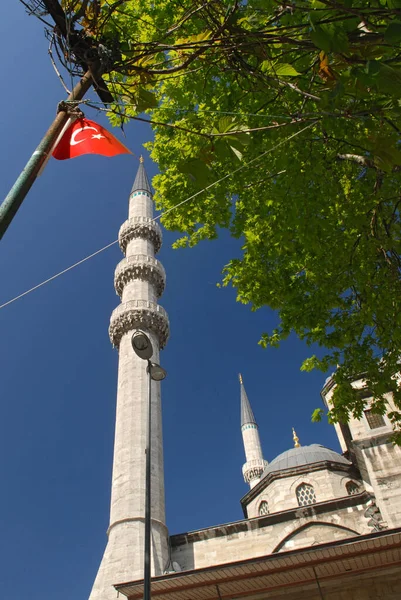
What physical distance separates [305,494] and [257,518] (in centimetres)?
314

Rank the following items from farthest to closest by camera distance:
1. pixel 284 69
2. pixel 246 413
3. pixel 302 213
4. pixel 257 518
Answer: pixel 246 413 → pixel 257 518 → pixel 302 213 → pixel 284 69

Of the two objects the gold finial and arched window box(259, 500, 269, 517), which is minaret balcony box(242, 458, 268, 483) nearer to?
the gold finial

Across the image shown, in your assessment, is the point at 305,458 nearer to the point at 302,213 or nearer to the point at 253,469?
the point at 253,469

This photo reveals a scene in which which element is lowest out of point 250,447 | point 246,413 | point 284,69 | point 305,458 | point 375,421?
point 284,69

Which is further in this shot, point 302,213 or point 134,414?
point 134,414

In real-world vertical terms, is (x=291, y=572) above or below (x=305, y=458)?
below

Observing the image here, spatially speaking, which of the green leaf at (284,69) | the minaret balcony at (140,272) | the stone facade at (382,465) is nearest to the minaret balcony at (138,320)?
the minaret balcony at (140,272)

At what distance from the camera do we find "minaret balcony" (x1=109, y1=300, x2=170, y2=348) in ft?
69.1

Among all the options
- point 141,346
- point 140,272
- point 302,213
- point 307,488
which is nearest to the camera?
point 302,213

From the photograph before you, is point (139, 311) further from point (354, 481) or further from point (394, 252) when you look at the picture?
point (394, 252)

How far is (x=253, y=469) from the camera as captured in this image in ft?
115

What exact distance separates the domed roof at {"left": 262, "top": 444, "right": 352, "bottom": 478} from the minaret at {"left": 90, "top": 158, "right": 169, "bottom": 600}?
620cm

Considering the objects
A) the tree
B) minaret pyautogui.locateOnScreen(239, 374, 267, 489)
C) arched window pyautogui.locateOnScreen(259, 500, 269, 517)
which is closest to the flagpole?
the tree

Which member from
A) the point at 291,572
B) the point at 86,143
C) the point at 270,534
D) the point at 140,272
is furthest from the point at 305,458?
the point at 86,143
